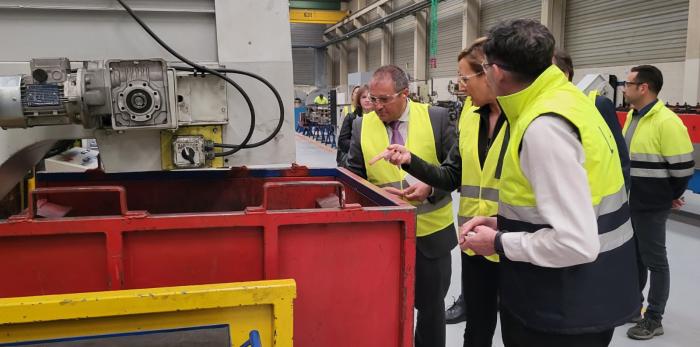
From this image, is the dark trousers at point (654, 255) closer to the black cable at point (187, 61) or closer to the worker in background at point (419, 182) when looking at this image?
the worker in background at point (419, 182)

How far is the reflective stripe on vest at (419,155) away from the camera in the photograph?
236 centimetres

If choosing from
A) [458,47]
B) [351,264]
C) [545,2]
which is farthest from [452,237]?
[458,47]

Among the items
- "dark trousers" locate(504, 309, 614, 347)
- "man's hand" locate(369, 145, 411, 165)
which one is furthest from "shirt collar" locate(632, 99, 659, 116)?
"dark trousers" locate(504, 309, 614, 347)

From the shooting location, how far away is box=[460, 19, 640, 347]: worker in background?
1.29 metres

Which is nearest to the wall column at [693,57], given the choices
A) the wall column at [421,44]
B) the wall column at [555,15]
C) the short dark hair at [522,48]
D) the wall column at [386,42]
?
the wall column at [555,15]

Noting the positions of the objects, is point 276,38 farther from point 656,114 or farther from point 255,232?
point 656,114

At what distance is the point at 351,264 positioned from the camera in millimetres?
1536

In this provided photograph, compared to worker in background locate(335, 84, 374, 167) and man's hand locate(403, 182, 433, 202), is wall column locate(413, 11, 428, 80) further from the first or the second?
man's hand locate(403, 182, 433, 202)

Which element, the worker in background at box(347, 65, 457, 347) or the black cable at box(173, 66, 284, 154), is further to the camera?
the worker in background at box(347, 65, 457, 347)

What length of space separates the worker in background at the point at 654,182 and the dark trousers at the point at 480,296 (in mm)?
1310

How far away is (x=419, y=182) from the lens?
232cm

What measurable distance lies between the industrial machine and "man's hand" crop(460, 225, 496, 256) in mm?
742

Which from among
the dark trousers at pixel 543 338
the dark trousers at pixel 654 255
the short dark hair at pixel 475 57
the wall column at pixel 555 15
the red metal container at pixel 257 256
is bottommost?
the dark trousers at pixel 654 255

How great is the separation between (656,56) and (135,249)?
25.6 ft
